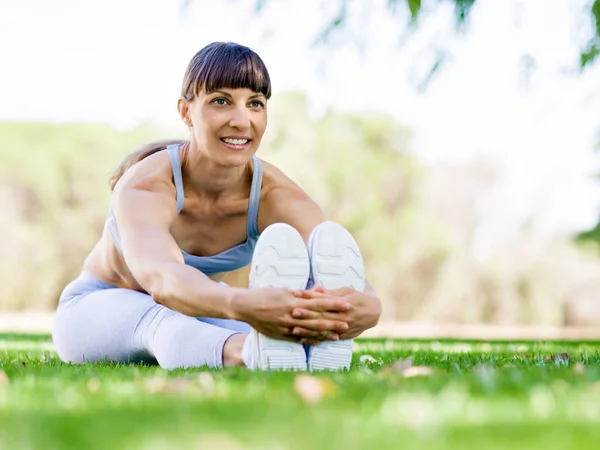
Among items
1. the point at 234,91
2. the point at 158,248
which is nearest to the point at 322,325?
the point at 158,248

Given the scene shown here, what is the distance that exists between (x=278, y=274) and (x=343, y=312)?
27 cm

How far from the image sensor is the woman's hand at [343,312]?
286 centimetres

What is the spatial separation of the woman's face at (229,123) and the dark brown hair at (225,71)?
0.03 meters

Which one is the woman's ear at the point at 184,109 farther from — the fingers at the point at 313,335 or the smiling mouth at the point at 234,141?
the fingers at the point at 313,335

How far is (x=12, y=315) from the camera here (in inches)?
870

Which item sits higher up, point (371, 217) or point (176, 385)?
point (371, 217)

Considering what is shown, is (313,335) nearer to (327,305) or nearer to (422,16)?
(327,305)

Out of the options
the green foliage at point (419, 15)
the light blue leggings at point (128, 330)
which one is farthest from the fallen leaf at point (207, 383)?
the green foliage at point (419, 15)

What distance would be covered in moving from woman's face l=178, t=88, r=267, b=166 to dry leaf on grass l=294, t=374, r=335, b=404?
1573mm

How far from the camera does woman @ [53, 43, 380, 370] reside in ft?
9.50

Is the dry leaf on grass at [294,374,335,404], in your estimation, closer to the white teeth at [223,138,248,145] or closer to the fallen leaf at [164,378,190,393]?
the fallen leaf at [164,378,190,393]

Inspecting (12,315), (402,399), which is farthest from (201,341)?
(12,315)

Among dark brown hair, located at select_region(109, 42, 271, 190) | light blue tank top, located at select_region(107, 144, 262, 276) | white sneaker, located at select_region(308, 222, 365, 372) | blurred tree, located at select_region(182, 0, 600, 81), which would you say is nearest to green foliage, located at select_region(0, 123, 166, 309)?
blurred tree, located at select_region(182, 0, 600, 81)

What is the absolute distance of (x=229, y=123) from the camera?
3436mm
